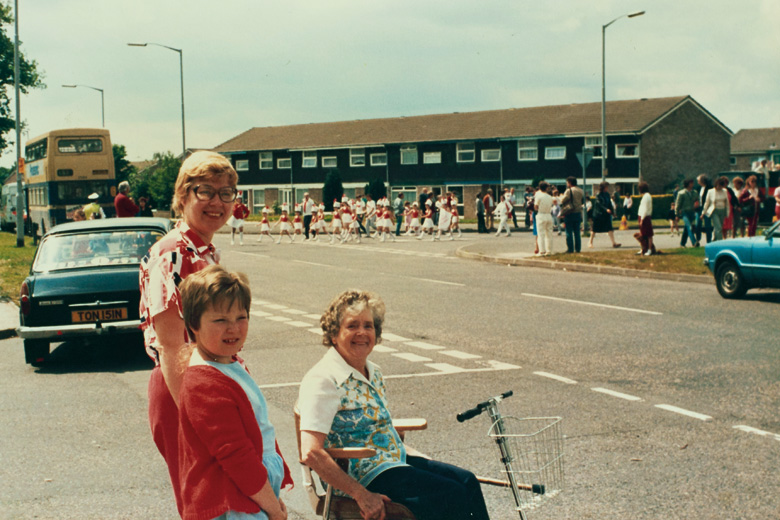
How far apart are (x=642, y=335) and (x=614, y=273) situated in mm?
8795

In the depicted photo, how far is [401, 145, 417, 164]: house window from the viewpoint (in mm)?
71000

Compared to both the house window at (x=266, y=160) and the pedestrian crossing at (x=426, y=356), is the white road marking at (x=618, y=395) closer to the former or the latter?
the pedestrian crossing at (x=426, y=356)

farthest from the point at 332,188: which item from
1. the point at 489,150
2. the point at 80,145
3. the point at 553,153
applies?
the point at 80,145

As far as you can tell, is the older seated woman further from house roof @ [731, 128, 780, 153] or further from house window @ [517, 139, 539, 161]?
house roof @ [731, 128, 780, 153]

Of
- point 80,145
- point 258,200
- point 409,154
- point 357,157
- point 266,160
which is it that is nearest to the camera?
point 80,145

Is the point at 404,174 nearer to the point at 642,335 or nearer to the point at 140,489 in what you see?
the point at 642,335

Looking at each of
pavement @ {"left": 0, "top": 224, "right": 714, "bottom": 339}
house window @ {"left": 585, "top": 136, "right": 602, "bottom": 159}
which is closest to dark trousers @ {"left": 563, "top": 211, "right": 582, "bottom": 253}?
pavement @ {"left": 0, "top": 224, "right": 714, "bottom": 339}

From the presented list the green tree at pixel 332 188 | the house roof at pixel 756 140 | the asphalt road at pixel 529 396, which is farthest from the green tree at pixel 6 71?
the house roof at pixel 756 140

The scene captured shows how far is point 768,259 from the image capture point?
45.8 ft

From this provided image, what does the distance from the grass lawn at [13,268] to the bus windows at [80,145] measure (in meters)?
4.55

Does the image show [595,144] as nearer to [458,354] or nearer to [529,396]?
[458,354]

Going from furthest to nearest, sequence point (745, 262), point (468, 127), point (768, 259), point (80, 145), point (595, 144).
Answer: point (468, 127), point (595, 144), point (80, 145), point (745, 262), point (768, 259)

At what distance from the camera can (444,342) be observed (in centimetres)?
1086

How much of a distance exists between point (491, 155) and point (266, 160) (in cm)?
2376
